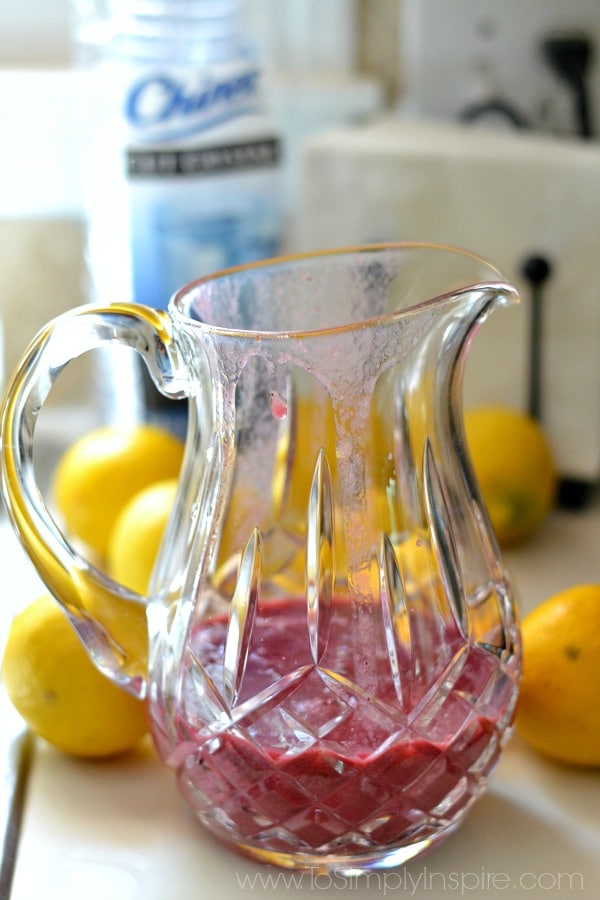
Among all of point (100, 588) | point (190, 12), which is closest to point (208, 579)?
point (100, 588)

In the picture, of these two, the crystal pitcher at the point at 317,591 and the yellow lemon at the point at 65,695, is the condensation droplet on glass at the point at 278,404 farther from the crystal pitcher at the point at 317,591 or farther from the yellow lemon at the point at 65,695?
the yellow lemon at the point at 65,695

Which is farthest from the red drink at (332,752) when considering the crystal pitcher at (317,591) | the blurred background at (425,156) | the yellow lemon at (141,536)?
the blurred background at (425,156)

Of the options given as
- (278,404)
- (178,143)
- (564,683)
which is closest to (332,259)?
(278,404)

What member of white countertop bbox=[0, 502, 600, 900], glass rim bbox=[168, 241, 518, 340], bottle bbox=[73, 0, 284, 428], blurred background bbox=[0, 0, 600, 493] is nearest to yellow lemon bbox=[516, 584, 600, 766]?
white countertop bbox=[0, 502, 600, 900]

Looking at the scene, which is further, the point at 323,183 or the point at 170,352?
the point at 323,183

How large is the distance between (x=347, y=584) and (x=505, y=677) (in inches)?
3.0

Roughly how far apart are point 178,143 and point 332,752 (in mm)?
493

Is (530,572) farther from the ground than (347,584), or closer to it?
closer to it

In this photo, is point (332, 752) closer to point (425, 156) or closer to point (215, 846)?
point (215, 846)

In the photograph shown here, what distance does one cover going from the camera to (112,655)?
0.44m

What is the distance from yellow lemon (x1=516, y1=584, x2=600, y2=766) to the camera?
47 centimetres

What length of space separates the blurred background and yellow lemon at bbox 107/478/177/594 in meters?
0.23

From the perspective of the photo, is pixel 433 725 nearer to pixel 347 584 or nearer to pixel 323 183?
pixel 347 584

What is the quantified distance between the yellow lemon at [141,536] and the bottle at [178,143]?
7.9 inches
